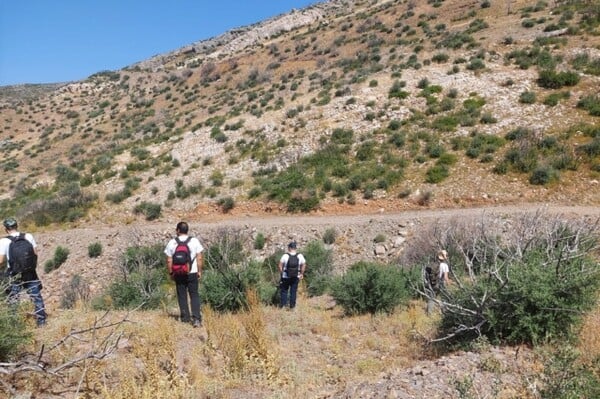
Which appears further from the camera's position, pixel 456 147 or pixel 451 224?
pixel 456 147

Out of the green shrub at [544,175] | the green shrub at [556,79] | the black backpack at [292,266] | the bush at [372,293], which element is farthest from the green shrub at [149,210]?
the green shrub at [556,79]

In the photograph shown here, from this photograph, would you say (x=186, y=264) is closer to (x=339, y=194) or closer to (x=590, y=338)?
(x=590, y=338)

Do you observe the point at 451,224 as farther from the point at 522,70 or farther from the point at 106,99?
the point at 106,99

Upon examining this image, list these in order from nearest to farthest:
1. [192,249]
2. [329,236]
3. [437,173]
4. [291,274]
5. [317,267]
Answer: [192,249] < [291,274] < [317,267] < [329,236] < [437,173]

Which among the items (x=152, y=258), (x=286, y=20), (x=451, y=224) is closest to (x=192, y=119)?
(x=152, y=258)

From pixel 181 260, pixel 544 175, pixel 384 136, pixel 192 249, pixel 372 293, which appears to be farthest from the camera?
pixel 384 136

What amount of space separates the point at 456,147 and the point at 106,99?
151ft

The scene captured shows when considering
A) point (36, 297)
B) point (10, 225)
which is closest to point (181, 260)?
point (36, 297)

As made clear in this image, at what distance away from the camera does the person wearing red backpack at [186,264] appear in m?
6.93

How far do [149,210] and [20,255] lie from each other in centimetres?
1428

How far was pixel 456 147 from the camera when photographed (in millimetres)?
19938

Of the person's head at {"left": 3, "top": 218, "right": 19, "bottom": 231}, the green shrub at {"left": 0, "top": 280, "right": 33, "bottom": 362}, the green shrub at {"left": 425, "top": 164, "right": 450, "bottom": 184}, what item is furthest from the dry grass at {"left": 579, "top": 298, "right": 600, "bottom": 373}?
the green shrub at {"left": 425, "top": 164, "right": 450, "bottom": 184}

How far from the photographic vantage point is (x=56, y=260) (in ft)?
59.1

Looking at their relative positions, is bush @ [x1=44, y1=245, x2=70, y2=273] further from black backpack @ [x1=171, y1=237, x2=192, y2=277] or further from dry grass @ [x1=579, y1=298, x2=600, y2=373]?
dry grass @ [x1=579, y1=298, x2=600, y2=373]
